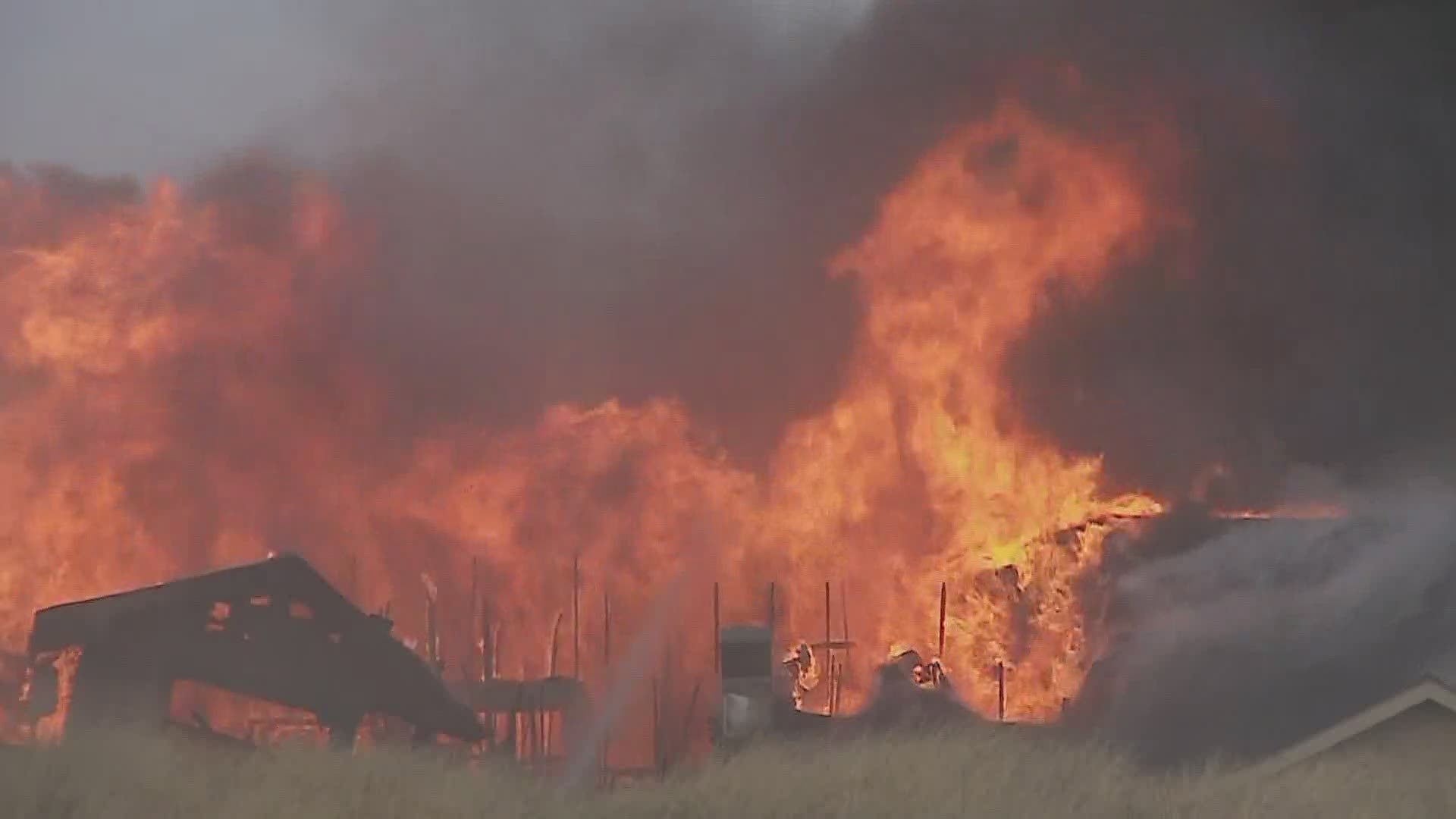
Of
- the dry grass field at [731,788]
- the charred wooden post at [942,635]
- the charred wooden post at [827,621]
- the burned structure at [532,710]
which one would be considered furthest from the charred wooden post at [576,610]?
the dry grass field at [731,788]

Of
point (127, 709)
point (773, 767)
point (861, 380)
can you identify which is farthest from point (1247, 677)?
point (127, 709)

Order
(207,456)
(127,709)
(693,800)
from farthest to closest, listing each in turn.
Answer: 1. (207,456)
2. (127,709)
3. (693,800)

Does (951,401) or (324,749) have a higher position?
(951,401)

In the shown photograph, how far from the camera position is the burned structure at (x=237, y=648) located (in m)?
20.5

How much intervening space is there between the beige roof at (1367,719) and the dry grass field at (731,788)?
0.76 m

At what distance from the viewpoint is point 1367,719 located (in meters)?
18.0

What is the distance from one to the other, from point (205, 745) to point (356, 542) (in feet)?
42.2

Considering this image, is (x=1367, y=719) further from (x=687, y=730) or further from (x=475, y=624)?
(x=475, y=624)

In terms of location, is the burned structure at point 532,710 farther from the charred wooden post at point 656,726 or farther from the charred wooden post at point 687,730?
the charred wooden post at point 687,730

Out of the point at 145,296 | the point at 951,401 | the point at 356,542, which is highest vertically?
Answer: the point at 145,296

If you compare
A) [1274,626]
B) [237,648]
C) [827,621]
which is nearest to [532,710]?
[237,648]

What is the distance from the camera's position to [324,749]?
54.1 ft

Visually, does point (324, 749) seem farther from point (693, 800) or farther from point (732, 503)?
point (732, 503)

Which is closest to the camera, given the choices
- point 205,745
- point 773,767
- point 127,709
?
point 773,767
